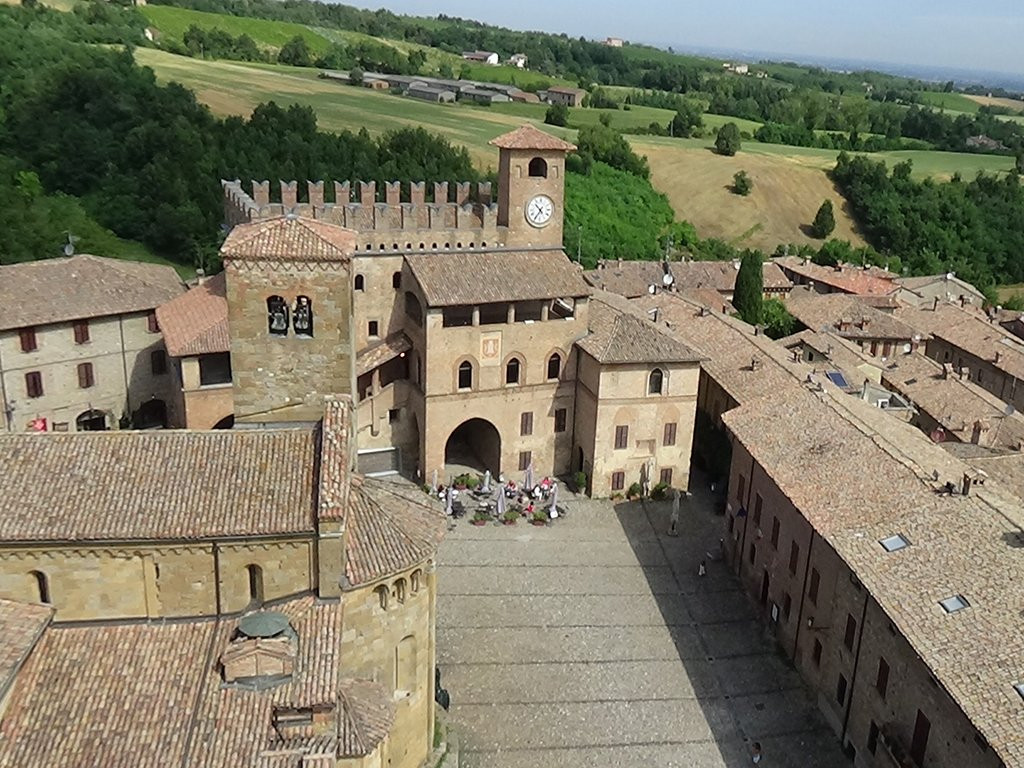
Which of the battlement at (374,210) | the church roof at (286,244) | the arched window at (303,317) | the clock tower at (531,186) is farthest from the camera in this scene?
the clock tower at (531,186)

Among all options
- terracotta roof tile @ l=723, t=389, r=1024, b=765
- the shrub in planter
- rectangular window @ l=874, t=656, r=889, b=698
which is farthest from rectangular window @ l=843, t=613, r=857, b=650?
the shrub in planter

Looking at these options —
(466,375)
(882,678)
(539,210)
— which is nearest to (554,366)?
(466,375)

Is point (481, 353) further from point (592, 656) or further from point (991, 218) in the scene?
point (991, 218)

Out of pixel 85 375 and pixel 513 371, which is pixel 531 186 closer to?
pixel 513 371

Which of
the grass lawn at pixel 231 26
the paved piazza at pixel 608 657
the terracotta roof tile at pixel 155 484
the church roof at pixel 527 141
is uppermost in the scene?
the grass lawn at pixel 231 26

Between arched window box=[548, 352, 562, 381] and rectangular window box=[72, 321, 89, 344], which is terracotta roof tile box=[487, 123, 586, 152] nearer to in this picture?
arched window box=[548, 352, 562, 381]

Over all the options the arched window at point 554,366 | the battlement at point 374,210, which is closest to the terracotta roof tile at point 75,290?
the battlement at point 374,210

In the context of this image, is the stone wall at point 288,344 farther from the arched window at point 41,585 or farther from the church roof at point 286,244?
the arched window at point 41,585
